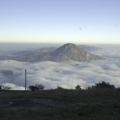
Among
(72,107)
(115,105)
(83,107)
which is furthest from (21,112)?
(115,105)

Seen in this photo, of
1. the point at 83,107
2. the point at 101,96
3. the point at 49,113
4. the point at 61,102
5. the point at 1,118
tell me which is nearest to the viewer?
the point at 1,118

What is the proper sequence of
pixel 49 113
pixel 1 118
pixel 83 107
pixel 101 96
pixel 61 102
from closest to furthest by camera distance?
pixel 1 118, pixel 49 113, pixel 83 107, pixel 61 102, pixel 101 96


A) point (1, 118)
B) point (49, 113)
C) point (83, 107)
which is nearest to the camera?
point (1, 118)

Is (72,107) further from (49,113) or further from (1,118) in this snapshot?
(1,118)

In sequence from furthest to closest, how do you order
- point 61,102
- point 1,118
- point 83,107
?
point 61,102, point 83,107, point 1,118

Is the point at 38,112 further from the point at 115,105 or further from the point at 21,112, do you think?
the point at 115,105

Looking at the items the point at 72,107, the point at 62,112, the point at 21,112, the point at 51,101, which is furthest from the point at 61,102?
the point at 21,112

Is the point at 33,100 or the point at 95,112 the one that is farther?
the point at 33,100

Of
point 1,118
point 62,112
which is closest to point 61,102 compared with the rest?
point 62,112

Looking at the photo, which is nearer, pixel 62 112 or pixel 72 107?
pixel 62 112

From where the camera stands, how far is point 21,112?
9.71m

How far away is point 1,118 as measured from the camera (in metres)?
8.66

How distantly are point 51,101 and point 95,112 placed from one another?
A: 469cm

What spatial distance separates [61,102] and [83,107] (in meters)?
2.85
